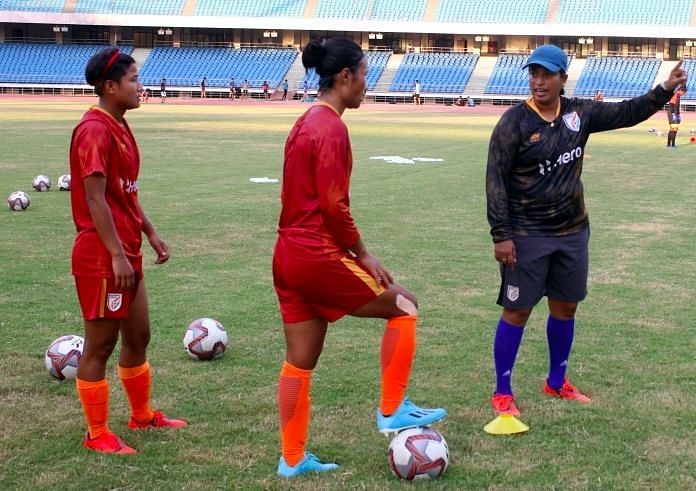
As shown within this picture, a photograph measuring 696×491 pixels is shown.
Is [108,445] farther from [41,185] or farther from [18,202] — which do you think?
[41,185]

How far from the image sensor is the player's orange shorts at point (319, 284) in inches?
173

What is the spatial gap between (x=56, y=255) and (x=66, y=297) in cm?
209

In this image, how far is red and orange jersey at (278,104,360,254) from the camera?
13.7 feet

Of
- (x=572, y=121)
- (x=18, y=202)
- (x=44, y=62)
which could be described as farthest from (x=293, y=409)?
(x=44, y=62)

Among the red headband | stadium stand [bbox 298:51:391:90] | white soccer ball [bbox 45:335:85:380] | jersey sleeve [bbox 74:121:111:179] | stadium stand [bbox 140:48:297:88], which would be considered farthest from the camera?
stadium stand [bbox 140:48:297:88]

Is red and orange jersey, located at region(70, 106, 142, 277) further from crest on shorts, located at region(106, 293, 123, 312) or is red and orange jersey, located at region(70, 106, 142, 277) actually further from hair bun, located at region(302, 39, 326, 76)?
hair bun, located at region(302, 39, 326, 76)

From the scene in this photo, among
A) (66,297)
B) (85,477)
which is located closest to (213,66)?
(66,297)

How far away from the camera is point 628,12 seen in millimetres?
61906

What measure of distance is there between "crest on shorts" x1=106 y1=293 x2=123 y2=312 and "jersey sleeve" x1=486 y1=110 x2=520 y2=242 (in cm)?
205

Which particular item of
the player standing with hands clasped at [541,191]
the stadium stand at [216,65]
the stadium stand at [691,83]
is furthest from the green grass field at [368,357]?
the stadium stand at [216,65]

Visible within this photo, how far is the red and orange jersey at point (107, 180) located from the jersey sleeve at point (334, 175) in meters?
1.10

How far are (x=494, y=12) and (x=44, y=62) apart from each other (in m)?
31.3

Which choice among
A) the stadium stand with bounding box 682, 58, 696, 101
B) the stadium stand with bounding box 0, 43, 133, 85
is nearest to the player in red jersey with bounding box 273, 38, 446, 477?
the stadium stand with bounding box 682, 58, 696, 101

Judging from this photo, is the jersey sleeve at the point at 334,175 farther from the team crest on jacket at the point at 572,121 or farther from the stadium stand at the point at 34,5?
the stadium stand at the point at 34,5
